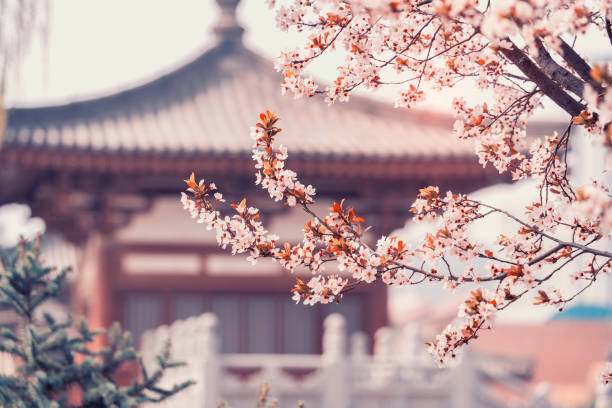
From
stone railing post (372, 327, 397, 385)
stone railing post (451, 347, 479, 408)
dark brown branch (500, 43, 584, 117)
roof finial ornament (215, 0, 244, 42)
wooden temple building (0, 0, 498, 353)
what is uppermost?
roof finial ornament (215, 0, 244, 42)

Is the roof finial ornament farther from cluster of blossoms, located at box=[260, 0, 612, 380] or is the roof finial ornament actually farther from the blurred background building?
cluster of blossoms, located at box=[260, 0, 612, 380]

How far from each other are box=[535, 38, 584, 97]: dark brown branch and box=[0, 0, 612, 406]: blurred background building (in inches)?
259

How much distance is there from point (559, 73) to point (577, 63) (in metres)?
0.06

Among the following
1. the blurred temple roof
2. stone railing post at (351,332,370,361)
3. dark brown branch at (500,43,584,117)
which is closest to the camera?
dark brown branch at (500,43,584,117)

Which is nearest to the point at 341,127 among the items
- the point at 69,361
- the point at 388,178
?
the point at 388,178

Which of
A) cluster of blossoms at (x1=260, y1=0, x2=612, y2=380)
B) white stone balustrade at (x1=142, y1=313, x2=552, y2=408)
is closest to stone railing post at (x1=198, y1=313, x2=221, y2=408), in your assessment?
white stone balustrade at (x1=142, y1=313, x2=552, y2=408)

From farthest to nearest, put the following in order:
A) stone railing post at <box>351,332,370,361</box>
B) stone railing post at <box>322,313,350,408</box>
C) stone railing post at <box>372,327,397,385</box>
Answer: stone railing post at <box>351,332,370,361</box>, stone railing post at <box>372,327,397,385</box>, stone railing post at <box>322,313,350,408</box>

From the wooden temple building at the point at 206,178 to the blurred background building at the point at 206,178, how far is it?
14 mm

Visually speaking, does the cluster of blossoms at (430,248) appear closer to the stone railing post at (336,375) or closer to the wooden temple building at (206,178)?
the stone railing post at (336,375)

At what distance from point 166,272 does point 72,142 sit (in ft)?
6.16

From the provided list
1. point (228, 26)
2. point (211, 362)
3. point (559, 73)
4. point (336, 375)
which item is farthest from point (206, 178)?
point (559, 73)

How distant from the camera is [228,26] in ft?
41.5

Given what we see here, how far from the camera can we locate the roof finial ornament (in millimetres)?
12648

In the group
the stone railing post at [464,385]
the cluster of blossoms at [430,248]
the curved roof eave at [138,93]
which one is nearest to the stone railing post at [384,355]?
the stone railing post at [464,385]
